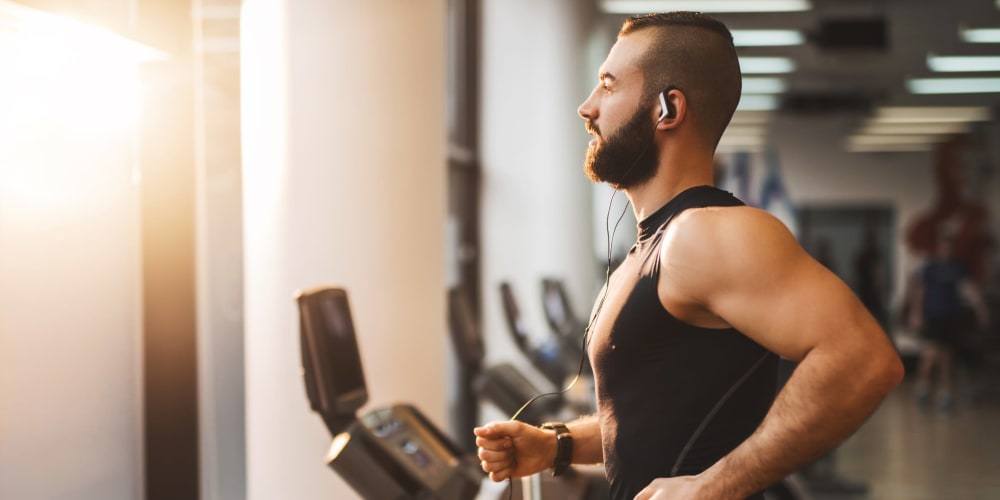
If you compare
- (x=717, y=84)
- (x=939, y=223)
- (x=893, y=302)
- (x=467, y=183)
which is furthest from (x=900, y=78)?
(x=717, y=84)

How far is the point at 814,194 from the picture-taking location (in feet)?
46.8

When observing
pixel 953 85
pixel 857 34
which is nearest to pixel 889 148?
pixel 953 85

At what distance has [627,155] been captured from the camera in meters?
1.50

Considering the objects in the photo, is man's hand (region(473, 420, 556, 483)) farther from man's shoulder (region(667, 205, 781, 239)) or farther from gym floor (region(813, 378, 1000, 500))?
gym floor (region(813, 378, 1000, 500))

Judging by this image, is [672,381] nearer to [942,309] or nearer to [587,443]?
[587,443]

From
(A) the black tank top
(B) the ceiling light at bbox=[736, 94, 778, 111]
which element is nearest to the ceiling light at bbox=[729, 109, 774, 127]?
(B) the ceiling light at bbox=[736, 94, 778, 111]

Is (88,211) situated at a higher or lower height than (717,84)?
lower

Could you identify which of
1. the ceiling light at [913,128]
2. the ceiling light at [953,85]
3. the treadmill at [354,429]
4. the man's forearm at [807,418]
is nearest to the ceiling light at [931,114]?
the ceiling light at [913,128]

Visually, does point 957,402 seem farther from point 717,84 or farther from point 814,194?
point 717,84

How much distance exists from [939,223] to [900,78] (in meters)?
3.30

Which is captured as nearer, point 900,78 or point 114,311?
point 114,311

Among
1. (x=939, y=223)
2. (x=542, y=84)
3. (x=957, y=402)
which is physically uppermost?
(x=542, y=84)

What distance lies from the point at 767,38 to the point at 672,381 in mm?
7558

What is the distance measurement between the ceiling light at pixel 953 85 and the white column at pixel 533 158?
4507 mm
